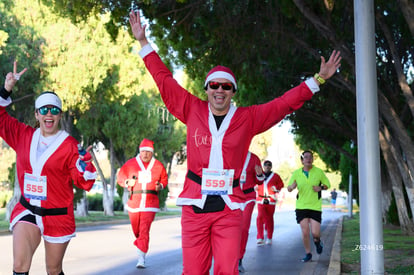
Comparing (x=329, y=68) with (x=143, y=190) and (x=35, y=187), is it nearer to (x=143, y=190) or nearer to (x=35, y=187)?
(x=35, y=187)

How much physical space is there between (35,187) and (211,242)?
5.74ft

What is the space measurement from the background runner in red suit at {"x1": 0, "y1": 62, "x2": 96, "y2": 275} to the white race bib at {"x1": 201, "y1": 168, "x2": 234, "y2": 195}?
114 cm

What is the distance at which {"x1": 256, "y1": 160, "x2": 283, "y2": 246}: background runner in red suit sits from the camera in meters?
17.2

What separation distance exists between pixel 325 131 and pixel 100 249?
15.6 meters

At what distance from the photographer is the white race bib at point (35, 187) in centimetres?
634

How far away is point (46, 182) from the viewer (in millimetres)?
6402

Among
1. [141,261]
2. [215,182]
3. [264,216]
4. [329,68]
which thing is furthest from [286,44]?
[215,182]

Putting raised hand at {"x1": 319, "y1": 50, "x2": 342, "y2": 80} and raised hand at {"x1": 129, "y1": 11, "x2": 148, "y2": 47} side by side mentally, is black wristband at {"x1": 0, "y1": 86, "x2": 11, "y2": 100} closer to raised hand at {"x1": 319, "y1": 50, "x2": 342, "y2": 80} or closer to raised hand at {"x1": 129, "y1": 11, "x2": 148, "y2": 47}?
raised hand at {"x1": 129, "y1": 11, "x2": 148, "y2": 47}

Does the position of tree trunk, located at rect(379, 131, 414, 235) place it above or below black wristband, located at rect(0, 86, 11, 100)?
below

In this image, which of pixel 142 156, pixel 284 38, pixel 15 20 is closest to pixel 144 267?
pixel 142 156

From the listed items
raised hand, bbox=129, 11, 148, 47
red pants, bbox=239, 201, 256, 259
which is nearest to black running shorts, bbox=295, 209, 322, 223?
red pants, bbox=239, 201, 256, 259

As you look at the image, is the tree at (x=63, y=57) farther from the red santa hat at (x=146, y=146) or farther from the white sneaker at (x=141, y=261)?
the white sneaker at (x=141, y=261)

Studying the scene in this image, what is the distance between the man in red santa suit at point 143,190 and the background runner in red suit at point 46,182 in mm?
5163

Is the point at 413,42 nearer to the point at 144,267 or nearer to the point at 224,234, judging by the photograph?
the point at 144,267
